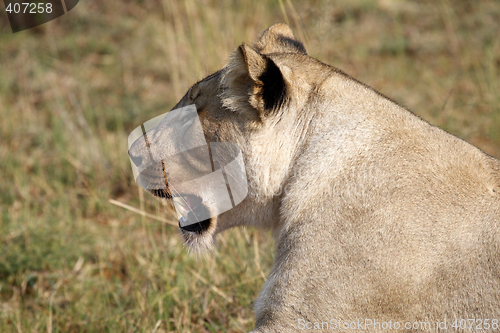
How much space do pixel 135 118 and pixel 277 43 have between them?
3.31m

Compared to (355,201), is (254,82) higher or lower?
higher

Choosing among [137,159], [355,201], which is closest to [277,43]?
[137,159]

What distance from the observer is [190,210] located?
2.52 m

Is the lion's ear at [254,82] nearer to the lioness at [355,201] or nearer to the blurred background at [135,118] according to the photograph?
the lioness at [355,201]

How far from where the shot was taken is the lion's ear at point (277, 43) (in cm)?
266

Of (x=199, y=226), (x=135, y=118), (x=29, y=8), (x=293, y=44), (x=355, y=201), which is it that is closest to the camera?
(x=355, y=201)

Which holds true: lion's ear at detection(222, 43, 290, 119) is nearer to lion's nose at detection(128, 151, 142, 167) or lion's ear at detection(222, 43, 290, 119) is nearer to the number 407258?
lion's nose at detection(128, 151, 142, 167)

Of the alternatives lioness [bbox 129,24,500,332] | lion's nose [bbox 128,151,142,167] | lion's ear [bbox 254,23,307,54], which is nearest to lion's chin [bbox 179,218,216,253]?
lioness [bbox 129,24,500,332]

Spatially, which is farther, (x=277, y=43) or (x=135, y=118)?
(x=135, y=118)

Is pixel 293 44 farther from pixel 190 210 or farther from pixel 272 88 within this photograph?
pixel 190 210

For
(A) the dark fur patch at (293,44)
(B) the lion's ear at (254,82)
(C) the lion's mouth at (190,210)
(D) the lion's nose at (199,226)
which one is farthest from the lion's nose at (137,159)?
(A) the dark fur patch at (293,44)

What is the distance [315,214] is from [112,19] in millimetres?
6330

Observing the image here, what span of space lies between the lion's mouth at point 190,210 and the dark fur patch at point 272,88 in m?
0.66

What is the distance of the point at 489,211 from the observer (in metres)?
1.89
